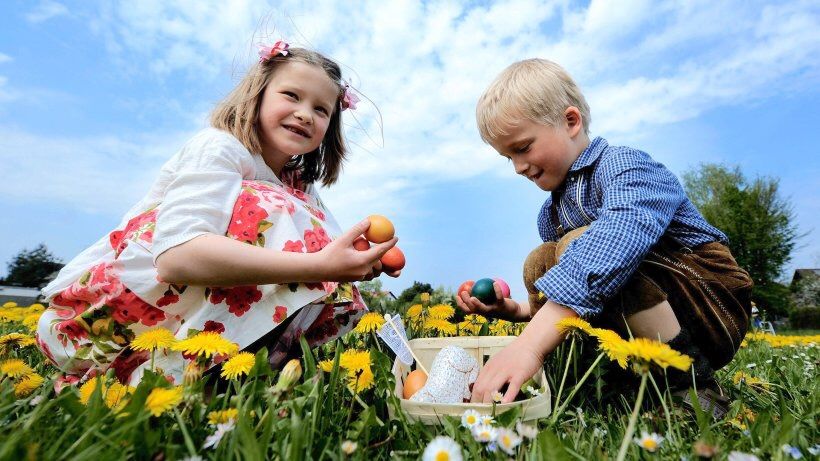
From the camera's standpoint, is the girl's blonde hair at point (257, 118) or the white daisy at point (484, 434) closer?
the white daisy at point (484, 434)

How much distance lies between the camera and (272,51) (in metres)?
2.69

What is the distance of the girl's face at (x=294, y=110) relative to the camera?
7.97 ft

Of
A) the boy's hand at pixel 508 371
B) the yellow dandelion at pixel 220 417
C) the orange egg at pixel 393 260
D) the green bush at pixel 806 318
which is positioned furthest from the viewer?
the green bush at pixel 806 318

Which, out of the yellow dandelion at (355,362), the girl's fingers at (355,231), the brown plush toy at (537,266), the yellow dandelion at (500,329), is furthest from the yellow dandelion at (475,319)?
the yellow dandelion at (355,362)


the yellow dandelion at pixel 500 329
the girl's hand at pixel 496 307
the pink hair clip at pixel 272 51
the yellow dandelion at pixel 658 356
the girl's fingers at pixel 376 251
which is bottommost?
the yellow dandelion at pixel 500 329

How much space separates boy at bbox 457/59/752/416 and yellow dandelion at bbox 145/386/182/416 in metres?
0.83

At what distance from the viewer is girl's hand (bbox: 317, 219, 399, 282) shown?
1.87m

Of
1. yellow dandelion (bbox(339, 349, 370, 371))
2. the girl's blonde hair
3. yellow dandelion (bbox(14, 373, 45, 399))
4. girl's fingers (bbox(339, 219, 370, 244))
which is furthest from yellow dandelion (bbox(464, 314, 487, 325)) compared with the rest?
yellow dandelion (bbox(14, 373, 45, 399))

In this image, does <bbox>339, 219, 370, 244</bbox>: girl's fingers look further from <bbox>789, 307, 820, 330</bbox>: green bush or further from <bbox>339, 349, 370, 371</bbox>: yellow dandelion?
<bbox>789, 307, 820, 330</bbox>: green bush

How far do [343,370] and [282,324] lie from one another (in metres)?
0.65

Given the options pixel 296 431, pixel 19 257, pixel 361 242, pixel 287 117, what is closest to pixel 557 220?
pixel 361 242

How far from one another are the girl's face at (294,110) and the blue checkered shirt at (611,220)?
1.14m

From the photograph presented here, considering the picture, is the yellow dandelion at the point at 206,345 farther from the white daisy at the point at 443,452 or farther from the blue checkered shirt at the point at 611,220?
the blue checkered shirt at the point at 611,220

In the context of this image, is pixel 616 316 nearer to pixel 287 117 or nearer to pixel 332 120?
pixel 287 117
